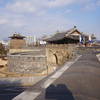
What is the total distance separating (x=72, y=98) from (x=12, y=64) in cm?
2385

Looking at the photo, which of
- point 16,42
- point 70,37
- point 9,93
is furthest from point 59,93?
point 16,42

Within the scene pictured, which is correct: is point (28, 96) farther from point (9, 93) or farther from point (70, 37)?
point (70, 37)

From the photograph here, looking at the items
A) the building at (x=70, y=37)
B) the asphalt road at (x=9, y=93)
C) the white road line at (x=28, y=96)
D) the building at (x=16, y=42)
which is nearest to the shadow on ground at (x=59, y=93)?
the white road line at (x=28, y=96)

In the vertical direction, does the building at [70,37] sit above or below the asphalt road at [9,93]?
above

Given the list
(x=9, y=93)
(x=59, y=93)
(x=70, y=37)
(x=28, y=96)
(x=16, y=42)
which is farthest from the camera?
(x=16, y=42)

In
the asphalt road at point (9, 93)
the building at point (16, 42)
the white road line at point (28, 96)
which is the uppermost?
the building at point (16, 42)

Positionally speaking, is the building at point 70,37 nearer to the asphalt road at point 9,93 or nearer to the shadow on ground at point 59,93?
the asphalt road at point 9,93

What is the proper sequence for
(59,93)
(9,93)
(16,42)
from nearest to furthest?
1. (59,93)
2. (9,93)
3. (16,42)

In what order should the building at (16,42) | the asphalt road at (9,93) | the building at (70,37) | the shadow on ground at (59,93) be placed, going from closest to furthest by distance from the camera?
the shadow on ground at (59,93)
the asphalt road at (9,93)
the building at (70,37)
the building at (16,42)

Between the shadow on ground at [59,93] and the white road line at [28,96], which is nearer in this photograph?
the white road line at [28,96]

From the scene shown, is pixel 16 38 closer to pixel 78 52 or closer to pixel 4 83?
pixel 78 52

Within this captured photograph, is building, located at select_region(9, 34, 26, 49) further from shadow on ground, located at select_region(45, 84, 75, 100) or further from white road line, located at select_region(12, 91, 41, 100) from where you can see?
white road line, located at select_region(12, 91, 41, 100)

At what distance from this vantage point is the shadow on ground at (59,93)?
5.90m

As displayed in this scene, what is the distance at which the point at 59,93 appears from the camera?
21.3ft
